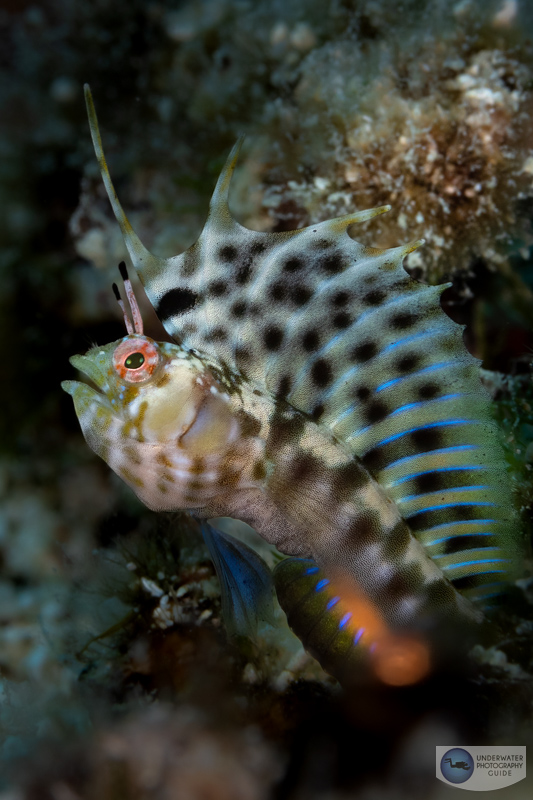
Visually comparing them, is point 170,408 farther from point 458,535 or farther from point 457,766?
point 457,766

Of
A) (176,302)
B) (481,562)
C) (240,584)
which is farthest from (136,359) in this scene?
(481,562)

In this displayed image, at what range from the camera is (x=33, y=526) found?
3.08m

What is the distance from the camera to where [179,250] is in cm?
275

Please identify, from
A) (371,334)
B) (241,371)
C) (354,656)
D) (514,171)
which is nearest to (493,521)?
(354,656)

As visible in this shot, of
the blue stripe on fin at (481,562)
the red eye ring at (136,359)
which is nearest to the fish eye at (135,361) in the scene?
the red eye ring at (136,359)

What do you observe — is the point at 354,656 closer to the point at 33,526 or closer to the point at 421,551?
the point at 421,551

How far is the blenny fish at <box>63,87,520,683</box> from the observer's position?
5.46 feet

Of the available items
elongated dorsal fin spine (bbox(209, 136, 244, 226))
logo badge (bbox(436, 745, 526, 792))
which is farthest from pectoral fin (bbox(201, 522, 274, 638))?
elongated dorsal fin spine (bbox(209, 136, 244, 226))

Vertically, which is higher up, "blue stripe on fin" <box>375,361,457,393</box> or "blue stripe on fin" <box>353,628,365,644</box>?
"blue stripe on fin" <box>375,361,457,393</box>

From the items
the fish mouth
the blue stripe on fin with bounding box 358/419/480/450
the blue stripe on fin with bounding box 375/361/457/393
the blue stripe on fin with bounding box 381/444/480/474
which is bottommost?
the blue stripe on fin with bounding box 381/444/480/474

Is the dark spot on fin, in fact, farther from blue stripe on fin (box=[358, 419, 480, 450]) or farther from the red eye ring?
blue stripe on fin (box=[358, 419, 480, 450])

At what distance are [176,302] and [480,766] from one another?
158cm

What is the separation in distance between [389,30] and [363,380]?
1755 mm

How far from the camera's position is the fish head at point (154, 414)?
162 centimetres
